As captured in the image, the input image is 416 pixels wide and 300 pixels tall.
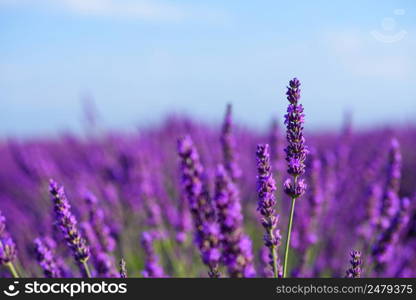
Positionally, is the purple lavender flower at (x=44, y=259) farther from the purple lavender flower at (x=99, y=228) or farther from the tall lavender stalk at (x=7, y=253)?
the purple lavender flower at (x=99, y=228)

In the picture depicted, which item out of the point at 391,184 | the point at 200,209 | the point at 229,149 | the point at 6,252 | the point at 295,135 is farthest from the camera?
the point at 229,149

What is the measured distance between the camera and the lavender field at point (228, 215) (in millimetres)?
1473

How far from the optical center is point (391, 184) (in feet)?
7.51

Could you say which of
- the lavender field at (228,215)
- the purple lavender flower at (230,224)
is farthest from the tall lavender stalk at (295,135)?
the purple lavender flower at (230,224)

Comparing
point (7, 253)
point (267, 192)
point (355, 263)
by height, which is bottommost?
point (355, 263)

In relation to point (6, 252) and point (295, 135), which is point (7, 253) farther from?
point (295, 135)

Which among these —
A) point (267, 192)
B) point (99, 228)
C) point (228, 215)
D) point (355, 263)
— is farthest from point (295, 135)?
point (99, 228)

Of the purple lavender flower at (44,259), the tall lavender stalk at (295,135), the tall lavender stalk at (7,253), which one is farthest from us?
the purple lavender flower at (44,259)

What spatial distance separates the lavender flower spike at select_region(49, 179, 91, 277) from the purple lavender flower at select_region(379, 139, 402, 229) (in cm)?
156

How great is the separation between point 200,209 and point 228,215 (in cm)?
20

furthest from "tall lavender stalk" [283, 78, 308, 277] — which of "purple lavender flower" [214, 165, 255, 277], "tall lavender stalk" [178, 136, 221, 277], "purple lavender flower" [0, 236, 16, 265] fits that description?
"purple lavender flower" [0, 236, 16, 265]

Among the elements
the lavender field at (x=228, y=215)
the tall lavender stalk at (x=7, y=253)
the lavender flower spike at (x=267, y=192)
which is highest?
the lavender flower spike at (x=267, y=192)

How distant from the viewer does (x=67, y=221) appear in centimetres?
Result: 154

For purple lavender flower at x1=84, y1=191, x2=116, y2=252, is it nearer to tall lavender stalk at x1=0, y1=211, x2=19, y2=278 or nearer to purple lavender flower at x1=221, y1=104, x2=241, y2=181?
tall lavender stalk at x1=0, y1=211, x2=19, y2=278
